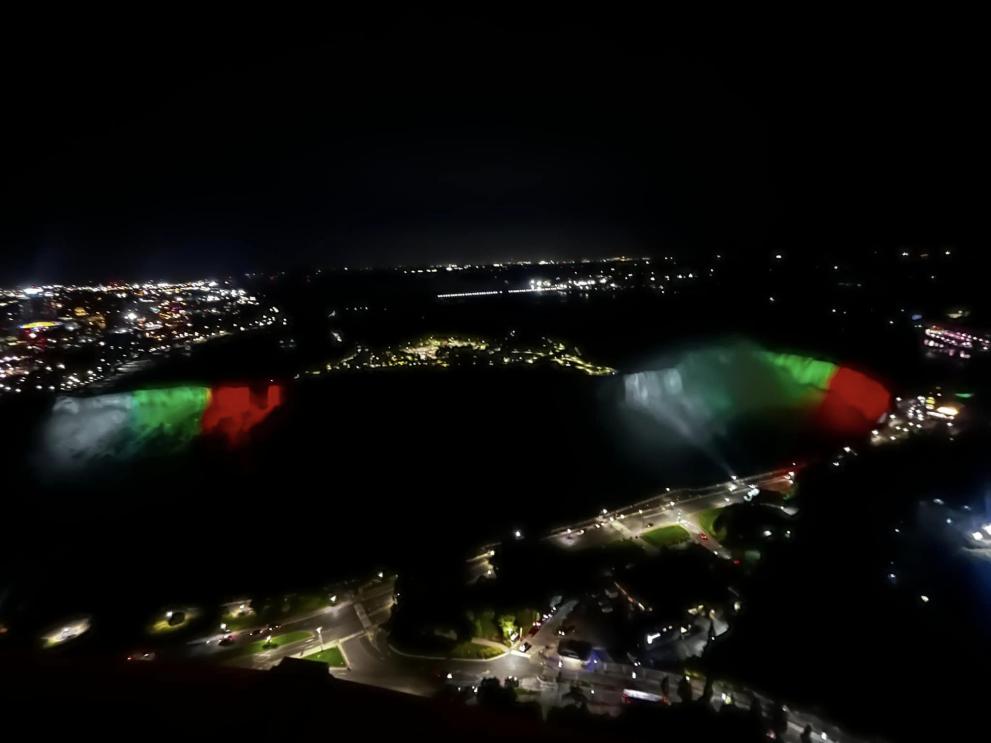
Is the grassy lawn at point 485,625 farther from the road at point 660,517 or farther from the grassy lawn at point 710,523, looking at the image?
the grassy lawn at point 710,523

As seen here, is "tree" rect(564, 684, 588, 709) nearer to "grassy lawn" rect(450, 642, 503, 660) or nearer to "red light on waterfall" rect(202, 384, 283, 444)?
"grassy lawn" rect(450, 642, 503, 660)

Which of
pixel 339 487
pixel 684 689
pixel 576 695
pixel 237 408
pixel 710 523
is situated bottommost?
pixel 710 523

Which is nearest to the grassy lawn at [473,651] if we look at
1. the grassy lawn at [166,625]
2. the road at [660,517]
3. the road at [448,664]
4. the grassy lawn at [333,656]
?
the road at [448,664]

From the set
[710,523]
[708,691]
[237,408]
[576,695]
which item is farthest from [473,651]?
[237,408]

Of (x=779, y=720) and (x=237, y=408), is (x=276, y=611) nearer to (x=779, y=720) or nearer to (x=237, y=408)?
(x=779, y=720)

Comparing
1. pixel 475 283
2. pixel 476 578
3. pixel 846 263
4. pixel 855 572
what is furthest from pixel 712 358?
pixel 475 283
